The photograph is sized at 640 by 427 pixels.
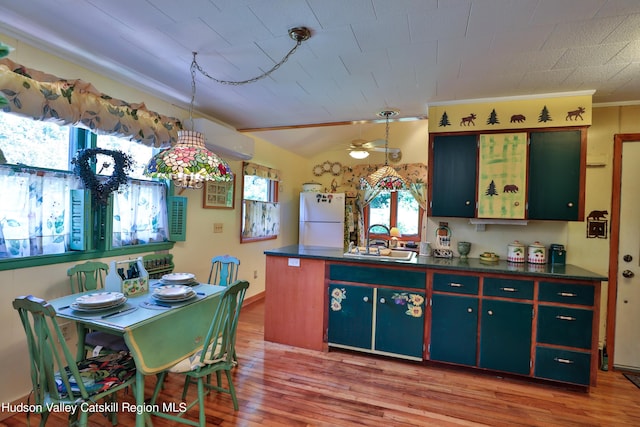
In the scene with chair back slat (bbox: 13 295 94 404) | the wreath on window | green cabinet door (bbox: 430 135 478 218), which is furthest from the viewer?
green cabinet door (bbox: 430 135 478 218)

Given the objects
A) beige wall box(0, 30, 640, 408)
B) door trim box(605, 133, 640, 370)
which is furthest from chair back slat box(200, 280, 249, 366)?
door trim box(605, 133, 640, 370)

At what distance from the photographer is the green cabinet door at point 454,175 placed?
2.96 m

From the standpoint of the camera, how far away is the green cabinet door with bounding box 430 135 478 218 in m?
2.96

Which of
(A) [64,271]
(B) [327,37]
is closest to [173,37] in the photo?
(B) [327,37]

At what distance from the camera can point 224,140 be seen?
3.32m

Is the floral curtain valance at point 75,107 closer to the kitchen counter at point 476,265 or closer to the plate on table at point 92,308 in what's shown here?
the plate on table at point 92,308

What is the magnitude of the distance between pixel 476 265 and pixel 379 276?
821 mm

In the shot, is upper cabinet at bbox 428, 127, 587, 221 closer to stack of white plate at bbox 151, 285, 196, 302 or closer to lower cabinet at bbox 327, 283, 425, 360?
lower cabinet at bbox 327, 283, 425, 360

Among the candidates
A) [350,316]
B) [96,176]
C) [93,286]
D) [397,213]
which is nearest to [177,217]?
[96,176]

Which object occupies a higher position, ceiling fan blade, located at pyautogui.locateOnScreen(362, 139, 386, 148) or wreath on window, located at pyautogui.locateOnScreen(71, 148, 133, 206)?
ceiling fan blade, located at pyautogui.locateOnScreen(362, 139, 386, 148)

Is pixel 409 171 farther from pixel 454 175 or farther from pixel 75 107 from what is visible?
pixel 75 107

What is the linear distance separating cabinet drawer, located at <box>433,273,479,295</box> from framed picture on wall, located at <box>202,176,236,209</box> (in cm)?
253

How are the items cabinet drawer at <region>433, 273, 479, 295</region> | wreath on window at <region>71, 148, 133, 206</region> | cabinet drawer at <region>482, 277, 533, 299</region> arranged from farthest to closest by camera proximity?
cabinet drawer at <region>433, 273, 479, 295</region>
cabinet drawer at <region>482, 277, 533, 299</region>
wreath on window at <region>71, 148, 133, 206</region>

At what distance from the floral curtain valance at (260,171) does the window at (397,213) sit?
195cm
